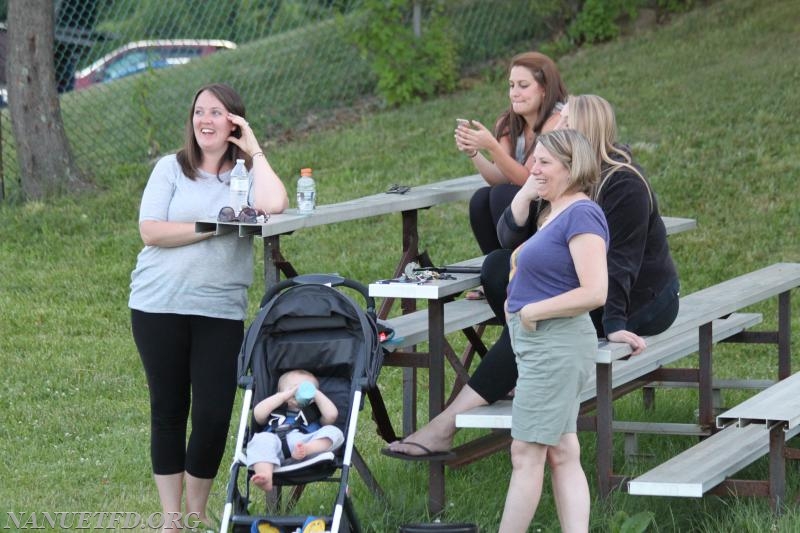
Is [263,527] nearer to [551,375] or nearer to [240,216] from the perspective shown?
[551,375]

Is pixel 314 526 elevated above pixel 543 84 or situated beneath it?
situated beneath

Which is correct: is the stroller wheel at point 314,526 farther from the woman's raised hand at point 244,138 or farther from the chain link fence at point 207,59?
the chain link fence at point 207,59

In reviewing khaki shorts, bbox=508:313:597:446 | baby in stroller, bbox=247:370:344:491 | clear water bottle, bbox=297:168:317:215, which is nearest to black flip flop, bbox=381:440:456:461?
baby in stroller, bbox=247:370:344:491

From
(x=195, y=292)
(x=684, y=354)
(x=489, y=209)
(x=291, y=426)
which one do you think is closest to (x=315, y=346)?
(x=291, y=426)

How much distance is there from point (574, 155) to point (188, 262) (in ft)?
5.18

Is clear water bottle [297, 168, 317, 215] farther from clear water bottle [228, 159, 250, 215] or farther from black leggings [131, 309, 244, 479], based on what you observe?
black leggings [131, 309, 244, 479]

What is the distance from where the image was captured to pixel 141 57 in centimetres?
1322

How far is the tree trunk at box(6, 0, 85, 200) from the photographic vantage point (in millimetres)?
10445

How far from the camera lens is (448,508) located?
5.23 m

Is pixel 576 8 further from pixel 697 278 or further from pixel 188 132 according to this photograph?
pixel 188 132

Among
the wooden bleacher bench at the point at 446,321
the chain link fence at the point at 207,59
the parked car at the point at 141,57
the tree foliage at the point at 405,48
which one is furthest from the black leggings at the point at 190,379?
the parked car at the point at 141,57

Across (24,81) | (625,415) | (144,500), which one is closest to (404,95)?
(24,81)

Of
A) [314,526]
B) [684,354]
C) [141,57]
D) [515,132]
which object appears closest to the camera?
[314,526]

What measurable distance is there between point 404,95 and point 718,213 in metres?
3.94
